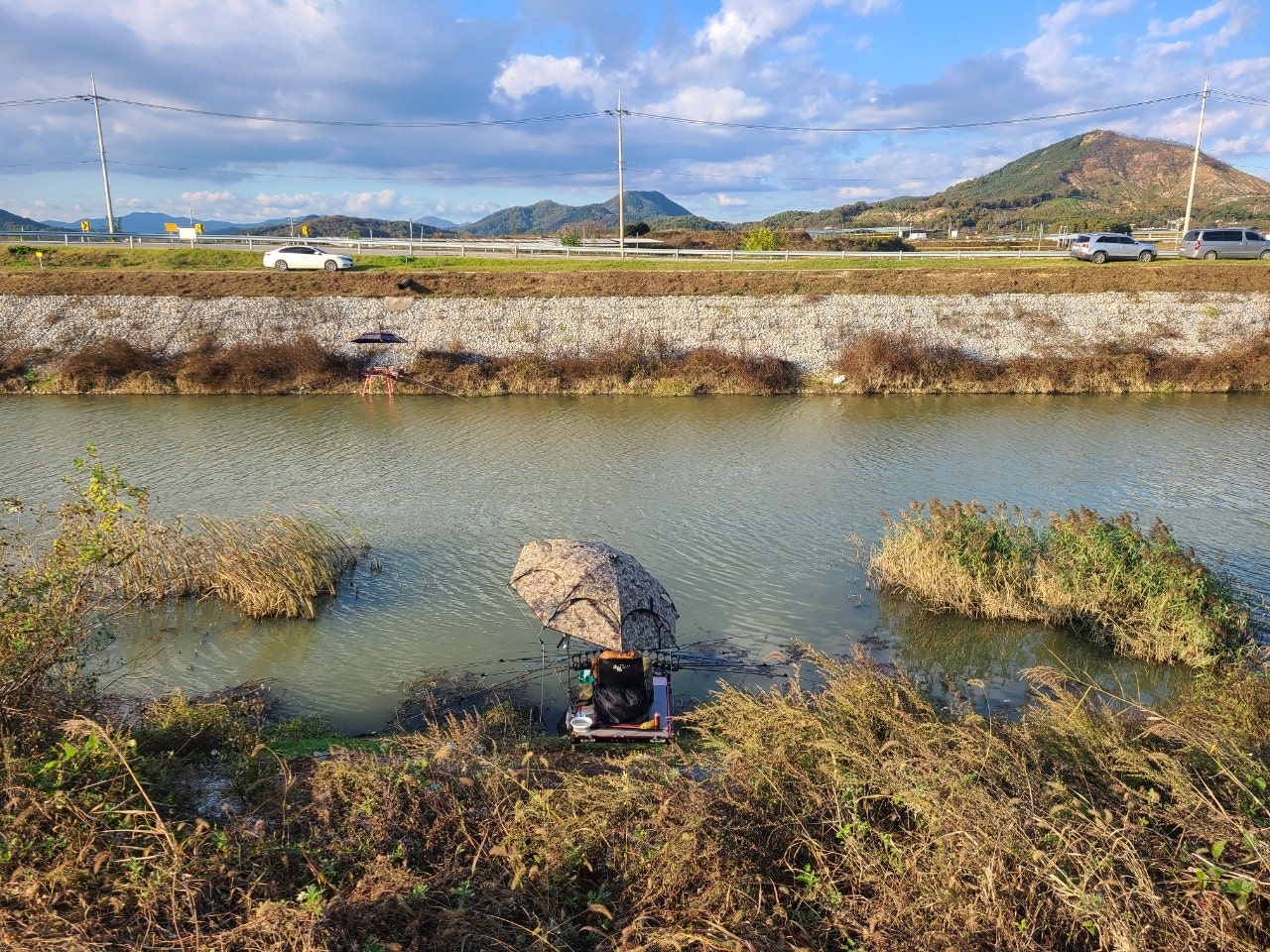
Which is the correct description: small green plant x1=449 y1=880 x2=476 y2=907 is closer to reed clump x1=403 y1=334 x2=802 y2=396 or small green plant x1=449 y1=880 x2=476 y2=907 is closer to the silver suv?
reed clump x1=403 y1=334 x2=802 y2=396

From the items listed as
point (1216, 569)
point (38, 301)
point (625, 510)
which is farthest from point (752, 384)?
point (38, 301)

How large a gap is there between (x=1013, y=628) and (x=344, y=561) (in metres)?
12.6

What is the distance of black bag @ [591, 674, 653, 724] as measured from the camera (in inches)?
382

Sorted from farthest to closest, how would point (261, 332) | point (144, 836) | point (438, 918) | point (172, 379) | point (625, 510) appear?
point (261, 332)
point (172, 379)
point (625, 510)
point (144, 836)
point (438, 918)

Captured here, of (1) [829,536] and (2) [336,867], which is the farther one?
(1) [829,536]

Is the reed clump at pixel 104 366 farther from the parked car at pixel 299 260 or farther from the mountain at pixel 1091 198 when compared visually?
the mountain at pixel 1091 198

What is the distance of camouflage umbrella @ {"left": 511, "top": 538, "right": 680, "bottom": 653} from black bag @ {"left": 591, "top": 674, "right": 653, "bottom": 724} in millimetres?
527

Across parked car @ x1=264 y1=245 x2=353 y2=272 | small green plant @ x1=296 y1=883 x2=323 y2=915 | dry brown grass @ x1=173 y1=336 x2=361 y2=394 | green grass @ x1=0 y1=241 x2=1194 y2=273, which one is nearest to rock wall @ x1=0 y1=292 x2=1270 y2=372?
dry brown grass @ x1=173 y1=336 x2=361 y2=394

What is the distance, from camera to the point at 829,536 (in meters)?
17.4

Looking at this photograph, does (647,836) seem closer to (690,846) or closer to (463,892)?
(690,846)

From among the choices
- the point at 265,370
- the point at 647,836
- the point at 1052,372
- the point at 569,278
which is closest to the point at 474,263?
the point at 569,278

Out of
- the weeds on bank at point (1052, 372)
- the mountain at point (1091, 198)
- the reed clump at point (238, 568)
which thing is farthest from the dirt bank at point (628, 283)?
the mountain at point (1091, 198)

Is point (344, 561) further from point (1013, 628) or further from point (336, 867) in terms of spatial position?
point (1013, 628)

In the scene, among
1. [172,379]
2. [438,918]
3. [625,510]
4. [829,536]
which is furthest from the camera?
[172,379]
